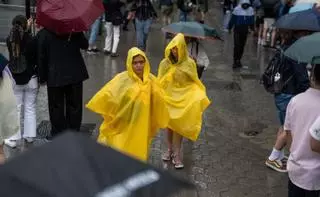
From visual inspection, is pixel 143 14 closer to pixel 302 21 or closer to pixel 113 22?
pixel 113 22

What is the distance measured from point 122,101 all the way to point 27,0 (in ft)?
16.5

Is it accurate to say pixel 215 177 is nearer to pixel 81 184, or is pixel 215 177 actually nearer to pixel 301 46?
pixel 301 46

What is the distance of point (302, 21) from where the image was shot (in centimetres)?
741

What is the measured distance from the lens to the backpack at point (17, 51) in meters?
7.65

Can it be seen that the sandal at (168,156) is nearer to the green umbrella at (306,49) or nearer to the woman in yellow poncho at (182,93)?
the woman in yellow poncho at (182,93)

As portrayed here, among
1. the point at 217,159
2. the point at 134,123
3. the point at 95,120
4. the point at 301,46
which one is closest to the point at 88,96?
the point at 95,120

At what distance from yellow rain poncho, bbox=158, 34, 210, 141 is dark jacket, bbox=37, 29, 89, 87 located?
42.3 inches

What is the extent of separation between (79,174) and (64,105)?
5890mm

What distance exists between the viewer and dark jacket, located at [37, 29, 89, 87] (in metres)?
7.53

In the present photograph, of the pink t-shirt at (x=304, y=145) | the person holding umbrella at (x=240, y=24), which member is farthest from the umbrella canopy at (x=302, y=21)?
the person holding umbrella at (x=240, y=24)

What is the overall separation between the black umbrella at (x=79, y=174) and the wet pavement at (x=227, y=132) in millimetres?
4284

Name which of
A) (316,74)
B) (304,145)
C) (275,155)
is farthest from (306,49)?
(275,155)

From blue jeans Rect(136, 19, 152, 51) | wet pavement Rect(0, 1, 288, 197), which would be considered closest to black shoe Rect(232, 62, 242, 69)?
wet pavement Rect(0, 1, 288, 197)

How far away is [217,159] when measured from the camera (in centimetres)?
774
